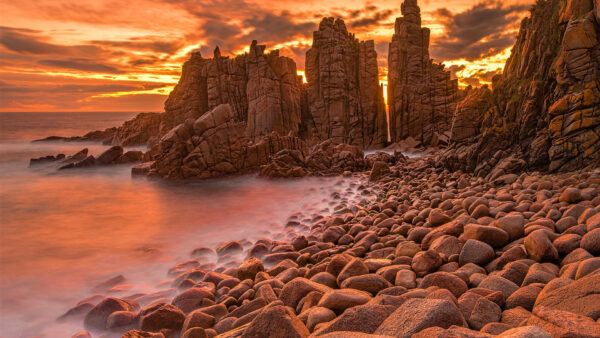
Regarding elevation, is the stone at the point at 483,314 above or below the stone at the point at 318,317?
above

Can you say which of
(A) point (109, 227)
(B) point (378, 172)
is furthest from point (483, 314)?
(B) point (378, 172)

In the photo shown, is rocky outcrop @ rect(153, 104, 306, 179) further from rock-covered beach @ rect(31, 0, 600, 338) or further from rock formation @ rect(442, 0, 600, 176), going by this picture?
rock formation @ rect(442, 0, 600, 176)

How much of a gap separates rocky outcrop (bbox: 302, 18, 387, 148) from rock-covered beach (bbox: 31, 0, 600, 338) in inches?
561

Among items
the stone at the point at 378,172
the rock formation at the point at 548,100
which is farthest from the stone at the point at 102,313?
the stone at the point at 378,172

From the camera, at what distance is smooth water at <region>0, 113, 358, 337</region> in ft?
17.3

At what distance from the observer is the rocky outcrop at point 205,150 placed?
54.9 ft

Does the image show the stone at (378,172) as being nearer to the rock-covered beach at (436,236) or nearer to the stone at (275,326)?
the rock-covered beach at (436,236)

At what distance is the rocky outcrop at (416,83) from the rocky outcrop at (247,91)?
34.2 feet

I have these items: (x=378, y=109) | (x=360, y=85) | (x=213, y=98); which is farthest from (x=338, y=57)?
(x=213, y=98)

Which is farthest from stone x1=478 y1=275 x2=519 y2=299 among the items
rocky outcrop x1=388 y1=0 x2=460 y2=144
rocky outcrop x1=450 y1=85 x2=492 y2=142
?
rocky outcrop x1=388 y1=0 x2=460 y2=144

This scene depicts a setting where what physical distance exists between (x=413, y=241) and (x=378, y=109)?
3128 centimetres

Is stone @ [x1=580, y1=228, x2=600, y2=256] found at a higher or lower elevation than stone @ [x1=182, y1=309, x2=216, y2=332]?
higher

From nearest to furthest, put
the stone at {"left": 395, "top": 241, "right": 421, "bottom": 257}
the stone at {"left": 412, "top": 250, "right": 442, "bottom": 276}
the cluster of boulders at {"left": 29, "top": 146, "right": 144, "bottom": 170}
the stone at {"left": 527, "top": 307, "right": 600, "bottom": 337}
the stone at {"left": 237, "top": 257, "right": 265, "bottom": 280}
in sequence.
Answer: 1. the stone at {"left": 527, "top": 307, "right": 600, "bottom": 337}
2. the stone at {"left": 412, "top": 250, "right": 442, "bottom": 276}
3. the stone at {"left": 395, "top": 241, "right": 421, "bottom": 257}
4. the stone at {"left": 237, "top": 257, "right": 265, "bottom": 280}
5. the cluster of boulders at {"left": 29, "top": 146, "right": 144, "bottom": 170}

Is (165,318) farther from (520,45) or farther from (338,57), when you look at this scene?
(338,57)
